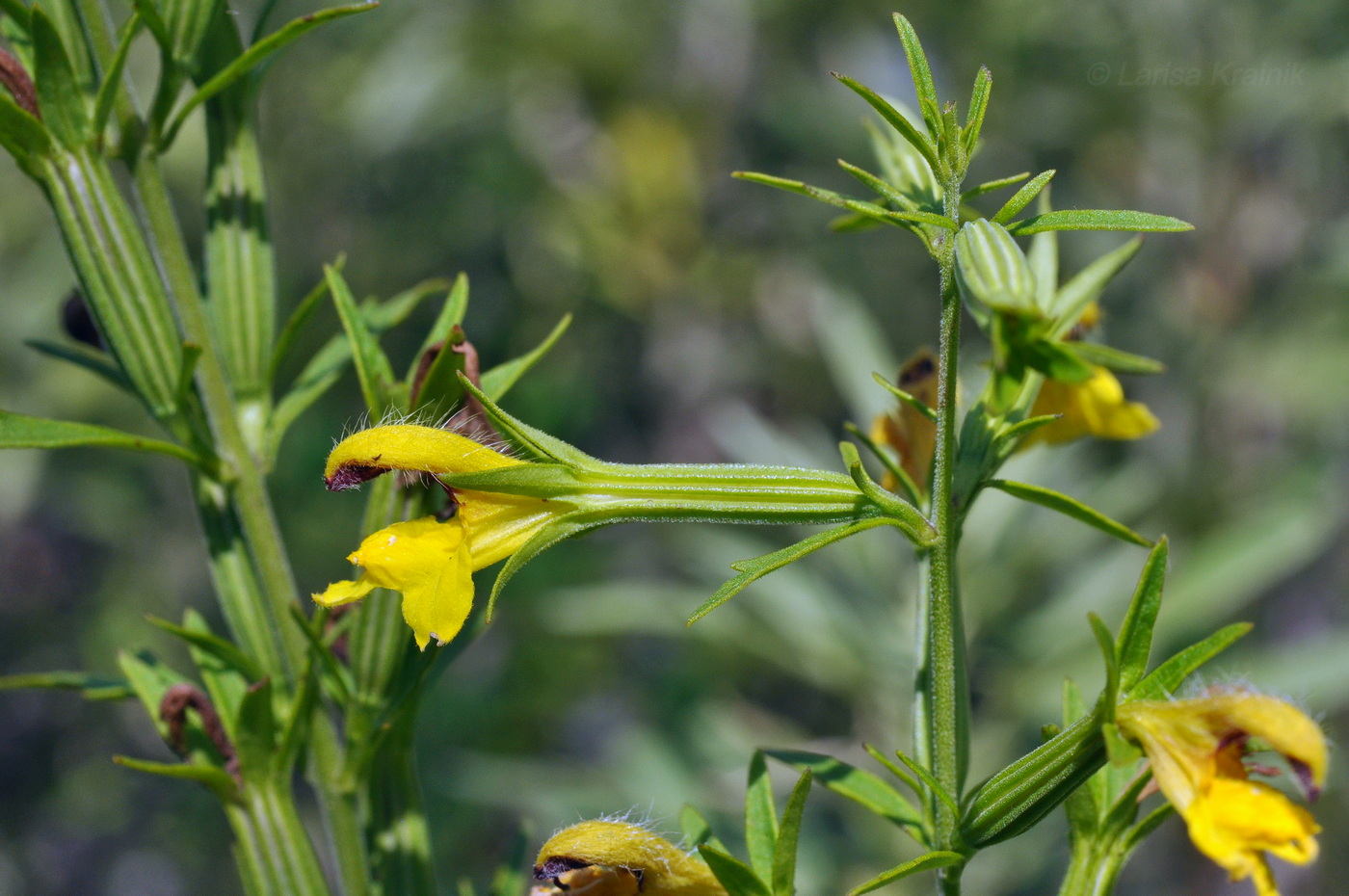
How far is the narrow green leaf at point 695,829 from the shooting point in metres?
0.92

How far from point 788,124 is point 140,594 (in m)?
4.03

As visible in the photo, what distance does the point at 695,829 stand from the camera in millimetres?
941

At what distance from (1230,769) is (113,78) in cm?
103

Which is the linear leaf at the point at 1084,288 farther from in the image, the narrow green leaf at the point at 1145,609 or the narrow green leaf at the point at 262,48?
the narrow green leaf at the point at 262,48

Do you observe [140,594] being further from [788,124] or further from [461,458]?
[461,458]

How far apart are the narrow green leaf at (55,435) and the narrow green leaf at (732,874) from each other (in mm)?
545

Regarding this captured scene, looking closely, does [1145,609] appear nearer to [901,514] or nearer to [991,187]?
[901,514]

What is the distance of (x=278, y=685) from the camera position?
1066mm

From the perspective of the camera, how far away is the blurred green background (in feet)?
10.2

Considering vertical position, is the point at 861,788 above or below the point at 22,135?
below

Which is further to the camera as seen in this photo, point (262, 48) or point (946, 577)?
point (262, 48)

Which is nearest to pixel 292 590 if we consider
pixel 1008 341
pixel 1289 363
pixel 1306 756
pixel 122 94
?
pixel 122 94

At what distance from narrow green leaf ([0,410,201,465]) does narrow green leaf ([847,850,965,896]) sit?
0.65 meters

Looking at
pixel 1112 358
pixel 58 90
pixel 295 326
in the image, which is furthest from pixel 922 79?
pixel 58 90
